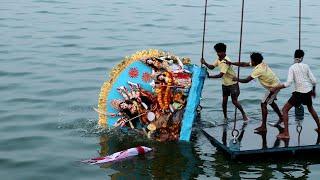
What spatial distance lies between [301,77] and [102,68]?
949 cm

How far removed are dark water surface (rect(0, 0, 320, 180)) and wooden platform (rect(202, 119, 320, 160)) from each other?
0.55 feet

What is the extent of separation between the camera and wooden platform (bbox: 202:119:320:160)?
1060 centimetres

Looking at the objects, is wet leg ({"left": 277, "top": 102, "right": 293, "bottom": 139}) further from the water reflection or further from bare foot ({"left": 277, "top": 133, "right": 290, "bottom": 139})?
the water reflection

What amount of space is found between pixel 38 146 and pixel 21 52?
9652 millimetres

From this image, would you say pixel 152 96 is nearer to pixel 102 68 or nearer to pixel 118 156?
pixel 118 156

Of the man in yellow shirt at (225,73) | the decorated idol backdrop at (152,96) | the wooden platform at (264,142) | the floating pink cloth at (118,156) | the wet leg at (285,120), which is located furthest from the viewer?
the man in yellow shirt at (225,73)

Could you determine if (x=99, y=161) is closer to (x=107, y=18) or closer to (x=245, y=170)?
(x=245, y=170)

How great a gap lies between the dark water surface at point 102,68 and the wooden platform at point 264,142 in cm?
17

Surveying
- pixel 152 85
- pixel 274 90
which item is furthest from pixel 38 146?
pixel 274 90

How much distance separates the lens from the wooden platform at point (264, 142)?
417 inches

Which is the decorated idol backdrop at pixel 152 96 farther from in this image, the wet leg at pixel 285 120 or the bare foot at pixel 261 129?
the wet leg at pixel 285 120

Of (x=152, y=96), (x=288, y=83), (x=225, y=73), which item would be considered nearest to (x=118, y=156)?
(x=152, y=96)

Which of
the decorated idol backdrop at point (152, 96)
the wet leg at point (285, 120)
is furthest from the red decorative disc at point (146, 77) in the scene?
the wet leg at point (285, 120)

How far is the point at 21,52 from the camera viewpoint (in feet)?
69.1
